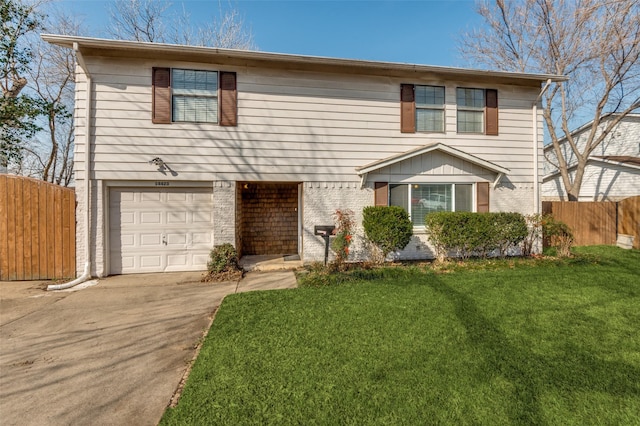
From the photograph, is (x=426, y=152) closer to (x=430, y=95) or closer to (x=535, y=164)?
(x=430, y=95)

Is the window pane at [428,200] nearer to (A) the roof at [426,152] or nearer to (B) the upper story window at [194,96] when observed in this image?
(A) the roof at [426,152]

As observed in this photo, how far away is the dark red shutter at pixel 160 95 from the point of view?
684cm

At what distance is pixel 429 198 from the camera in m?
8.06

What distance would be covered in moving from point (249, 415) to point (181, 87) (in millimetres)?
7292

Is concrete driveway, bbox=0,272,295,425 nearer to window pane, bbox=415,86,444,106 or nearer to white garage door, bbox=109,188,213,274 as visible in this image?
white garage door, bbox=109,188,213,274

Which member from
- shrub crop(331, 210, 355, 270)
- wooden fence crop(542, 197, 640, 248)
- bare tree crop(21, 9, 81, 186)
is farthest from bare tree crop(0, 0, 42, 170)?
wooden fence crop(542, 197, 640, 248)

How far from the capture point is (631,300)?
4574mm

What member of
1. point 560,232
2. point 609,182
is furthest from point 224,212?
point 609,182

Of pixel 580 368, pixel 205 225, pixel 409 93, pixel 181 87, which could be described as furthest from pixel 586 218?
pixel 181 87

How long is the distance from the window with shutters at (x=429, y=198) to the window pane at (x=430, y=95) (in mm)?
2352

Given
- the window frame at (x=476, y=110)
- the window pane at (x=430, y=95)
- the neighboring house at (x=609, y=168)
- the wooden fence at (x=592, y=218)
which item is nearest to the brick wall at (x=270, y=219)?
the window pane at (x=430, y=95)

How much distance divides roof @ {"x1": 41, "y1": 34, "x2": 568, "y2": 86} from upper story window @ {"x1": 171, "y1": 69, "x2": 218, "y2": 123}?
38 centimetres

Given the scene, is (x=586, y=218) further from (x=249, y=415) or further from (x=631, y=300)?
(x=249, y=415)

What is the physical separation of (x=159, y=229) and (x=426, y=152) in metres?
7.18
